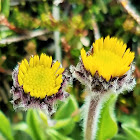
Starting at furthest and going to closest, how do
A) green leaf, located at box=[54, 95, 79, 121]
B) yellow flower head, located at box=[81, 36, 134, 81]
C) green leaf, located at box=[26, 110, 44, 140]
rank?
green leaf, located at box=[54, 95, 79, 121]
green leaf, located at box=[26, 110, 44, 140]
yellow flower head, located at box=[81, 36, 134, 81]

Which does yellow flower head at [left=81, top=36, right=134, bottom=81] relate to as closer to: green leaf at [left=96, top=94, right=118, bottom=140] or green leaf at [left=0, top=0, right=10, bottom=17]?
green leaf at [left=96, top=94, right=118, bottom=140]

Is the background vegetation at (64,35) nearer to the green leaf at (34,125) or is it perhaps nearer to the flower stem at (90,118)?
the green leaf at (34,125)

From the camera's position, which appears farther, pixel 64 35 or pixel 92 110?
pixel 64 35

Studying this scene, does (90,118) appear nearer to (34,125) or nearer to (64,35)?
(34,125)

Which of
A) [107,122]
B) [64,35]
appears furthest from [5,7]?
[107,122]

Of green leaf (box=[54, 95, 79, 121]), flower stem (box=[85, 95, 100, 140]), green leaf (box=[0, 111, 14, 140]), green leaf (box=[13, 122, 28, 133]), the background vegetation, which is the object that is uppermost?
the background vegetation

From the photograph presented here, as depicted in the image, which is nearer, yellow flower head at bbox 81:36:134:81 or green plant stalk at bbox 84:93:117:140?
yellow flower head at bbox 81:36:134:81

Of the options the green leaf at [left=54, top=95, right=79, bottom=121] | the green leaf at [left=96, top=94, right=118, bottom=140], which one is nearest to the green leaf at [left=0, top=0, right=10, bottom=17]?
the green leaf at [left=54, top=95, right=79, bottom=121]
